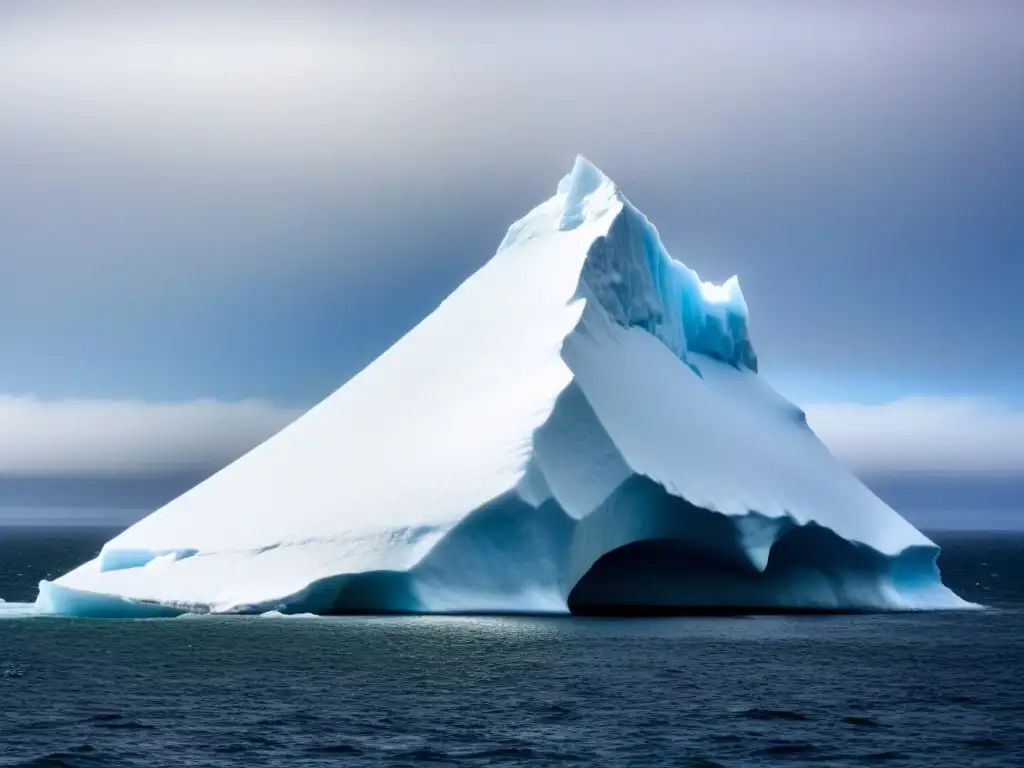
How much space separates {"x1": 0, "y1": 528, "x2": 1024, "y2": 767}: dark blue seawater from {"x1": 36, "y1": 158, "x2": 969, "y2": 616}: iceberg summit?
92cm

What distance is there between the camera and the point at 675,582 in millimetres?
30844

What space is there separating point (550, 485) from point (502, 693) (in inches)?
292

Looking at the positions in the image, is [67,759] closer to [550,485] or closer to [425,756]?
[425,756]

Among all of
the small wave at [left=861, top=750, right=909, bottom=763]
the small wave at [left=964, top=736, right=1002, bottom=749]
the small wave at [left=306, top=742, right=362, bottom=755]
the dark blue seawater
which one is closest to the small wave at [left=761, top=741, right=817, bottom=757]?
the dark blue seawater

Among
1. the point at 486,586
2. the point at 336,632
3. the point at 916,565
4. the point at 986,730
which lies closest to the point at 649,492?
the point at 486,586

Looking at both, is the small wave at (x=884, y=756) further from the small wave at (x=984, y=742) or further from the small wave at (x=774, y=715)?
the small wave at (x=774, y=715)

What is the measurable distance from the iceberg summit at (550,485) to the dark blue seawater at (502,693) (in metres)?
0.92

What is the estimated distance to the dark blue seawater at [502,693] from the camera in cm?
1500

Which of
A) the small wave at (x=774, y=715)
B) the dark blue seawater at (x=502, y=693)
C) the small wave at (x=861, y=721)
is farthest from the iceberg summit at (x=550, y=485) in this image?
the small wave at (x=861, y=721)

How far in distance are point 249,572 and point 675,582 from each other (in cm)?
998

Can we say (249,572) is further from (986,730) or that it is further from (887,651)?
(986,730)

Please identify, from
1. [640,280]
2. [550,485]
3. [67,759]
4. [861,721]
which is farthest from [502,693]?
[640,280]

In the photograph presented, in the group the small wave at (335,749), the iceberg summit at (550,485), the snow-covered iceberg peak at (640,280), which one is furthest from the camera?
the snow-covered iceberg peak at (640,280)

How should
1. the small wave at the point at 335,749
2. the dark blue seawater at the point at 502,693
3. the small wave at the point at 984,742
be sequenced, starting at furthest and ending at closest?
the small wave at the point at 984,742 → the dark blue seawater at the point at 502,693 → the small wave at the point at 335,749
